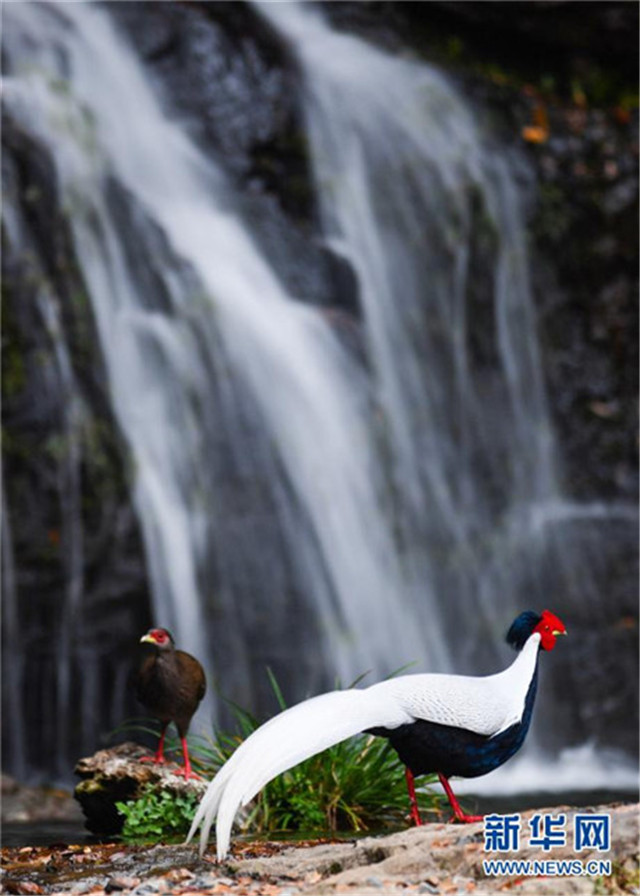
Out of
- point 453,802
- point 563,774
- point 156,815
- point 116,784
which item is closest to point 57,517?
point 116,784

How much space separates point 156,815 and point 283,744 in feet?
4.67

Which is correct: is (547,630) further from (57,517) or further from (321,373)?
(321,373)

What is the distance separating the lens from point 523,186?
37.5ft

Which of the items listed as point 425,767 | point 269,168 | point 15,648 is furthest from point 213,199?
point 425,767

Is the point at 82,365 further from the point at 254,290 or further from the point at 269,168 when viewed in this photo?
the point at 269,168

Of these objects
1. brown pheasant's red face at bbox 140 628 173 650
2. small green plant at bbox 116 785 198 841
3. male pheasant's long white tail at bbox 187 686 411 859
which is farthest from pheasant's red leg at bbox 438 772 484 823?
brown pheasant's red face at bbox 140 628 173 650

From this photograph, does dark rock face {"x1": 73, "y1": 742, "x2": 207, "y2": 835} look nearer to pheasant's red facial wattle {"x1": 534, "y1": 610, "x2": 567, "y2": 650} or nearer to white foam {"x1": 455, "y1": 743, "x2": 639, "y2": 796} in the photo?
pheasant's red facial wattle {"x1": 534, "y1": 610, "x2": 567, "y2": 650}

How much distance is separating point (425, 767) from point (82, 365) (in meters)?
5.23

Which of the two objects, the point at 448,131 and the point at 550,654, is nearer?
the point at 550,654

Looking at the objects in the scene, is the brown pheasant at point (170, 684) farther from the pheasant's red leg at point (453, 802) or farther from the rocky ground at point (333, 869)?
the pheasant's red leg at point (453, 802)

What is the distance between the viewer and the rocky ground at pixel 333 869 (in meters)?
3.14

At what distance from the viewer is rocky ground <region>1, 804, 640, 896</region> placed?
314 cm

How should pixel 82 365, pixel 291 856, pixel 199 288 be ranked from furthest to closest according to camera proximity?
pixel 199 288, pixel 82 365, pixel 291 856

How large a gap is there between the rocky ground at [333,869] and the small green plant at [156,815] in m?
0.40
